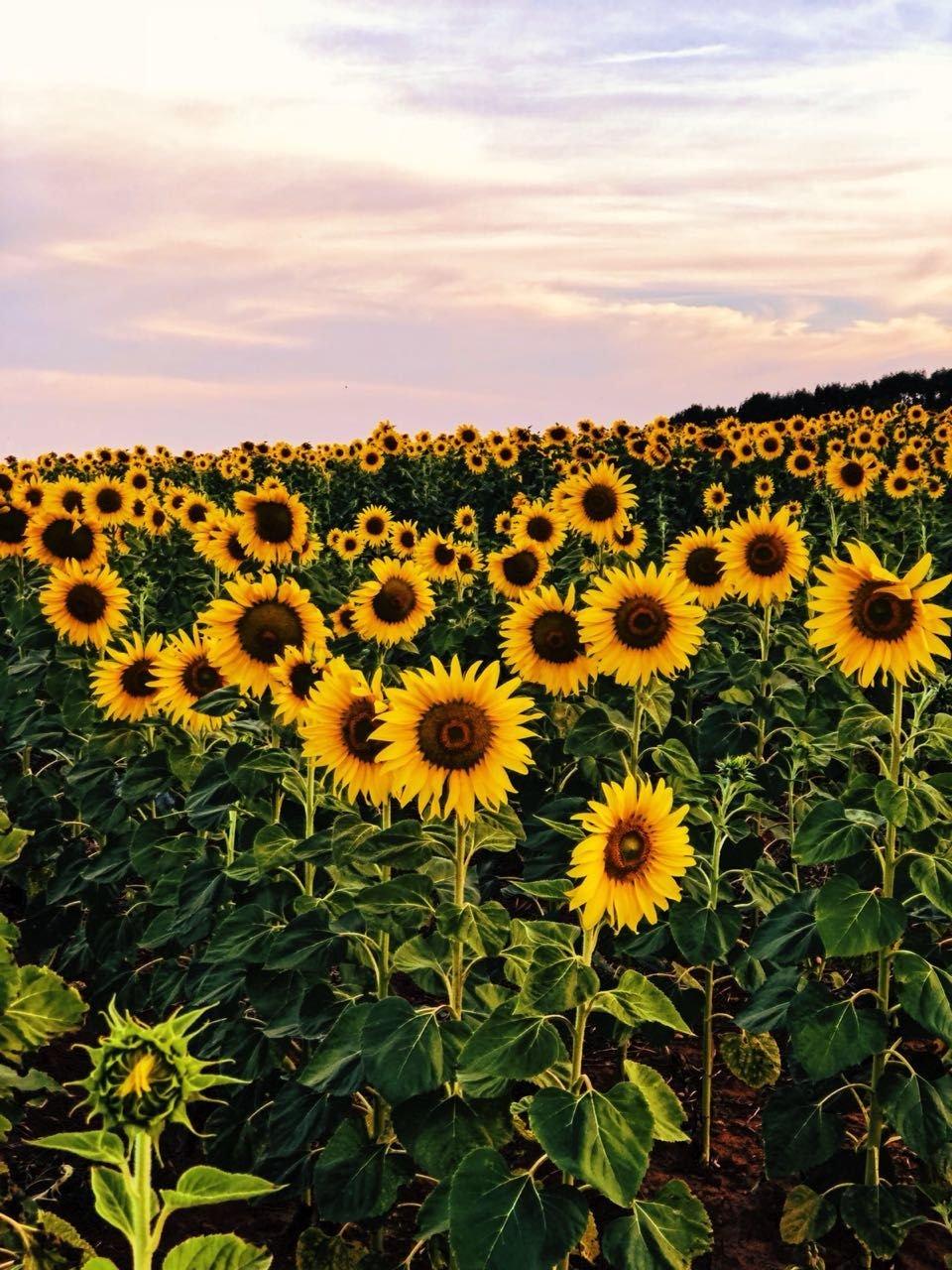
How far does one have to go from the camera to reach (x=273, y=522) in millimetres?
8008

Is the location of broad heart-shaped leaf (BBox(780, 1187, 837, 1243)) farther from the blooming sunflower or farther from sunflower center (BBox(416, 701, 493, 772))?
sunflower center (BBox(416, 701, 493, 772))

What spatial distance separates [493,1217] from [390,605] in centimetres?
441

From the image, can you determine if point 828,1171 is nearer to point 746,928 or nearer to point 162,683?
point 746,928

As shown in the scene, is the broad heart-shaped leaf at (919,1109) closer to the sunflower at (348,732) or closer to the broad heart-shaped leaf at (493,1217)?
the broad heart-shaped leaf at (493,1217)

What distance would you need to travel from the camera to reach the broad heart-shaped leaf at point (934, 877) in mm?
3377

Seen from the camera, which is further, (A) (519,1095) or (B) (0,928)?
(A) (519,1095)

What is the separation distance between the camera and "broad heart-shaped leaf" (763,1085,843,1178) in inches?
144

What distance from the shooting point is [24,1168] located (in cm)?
440

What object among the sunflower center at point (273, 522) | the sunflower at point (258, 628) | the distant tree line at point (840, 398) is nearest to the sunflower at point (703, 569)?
the sunflower at point (258, 628)

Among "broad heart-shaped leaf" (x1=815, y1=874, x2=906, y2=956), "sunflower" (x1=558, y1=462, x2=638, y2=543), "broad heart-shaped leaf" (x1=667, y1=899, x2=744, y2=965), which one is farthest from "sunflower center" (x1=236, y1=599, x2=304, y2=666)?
"sunflower" (x1=558, y1=462, x2=638, y2=543)

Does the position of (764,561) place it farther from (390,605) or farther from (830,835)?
(830,835)

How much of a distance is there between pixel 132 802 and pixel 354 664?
4.76 ft

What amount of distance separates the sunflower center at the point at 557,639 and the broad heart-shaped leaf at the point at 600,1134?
7.93ft

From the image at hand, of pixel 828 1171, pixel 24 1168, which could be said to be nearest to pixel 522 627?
pixel 828 1171
